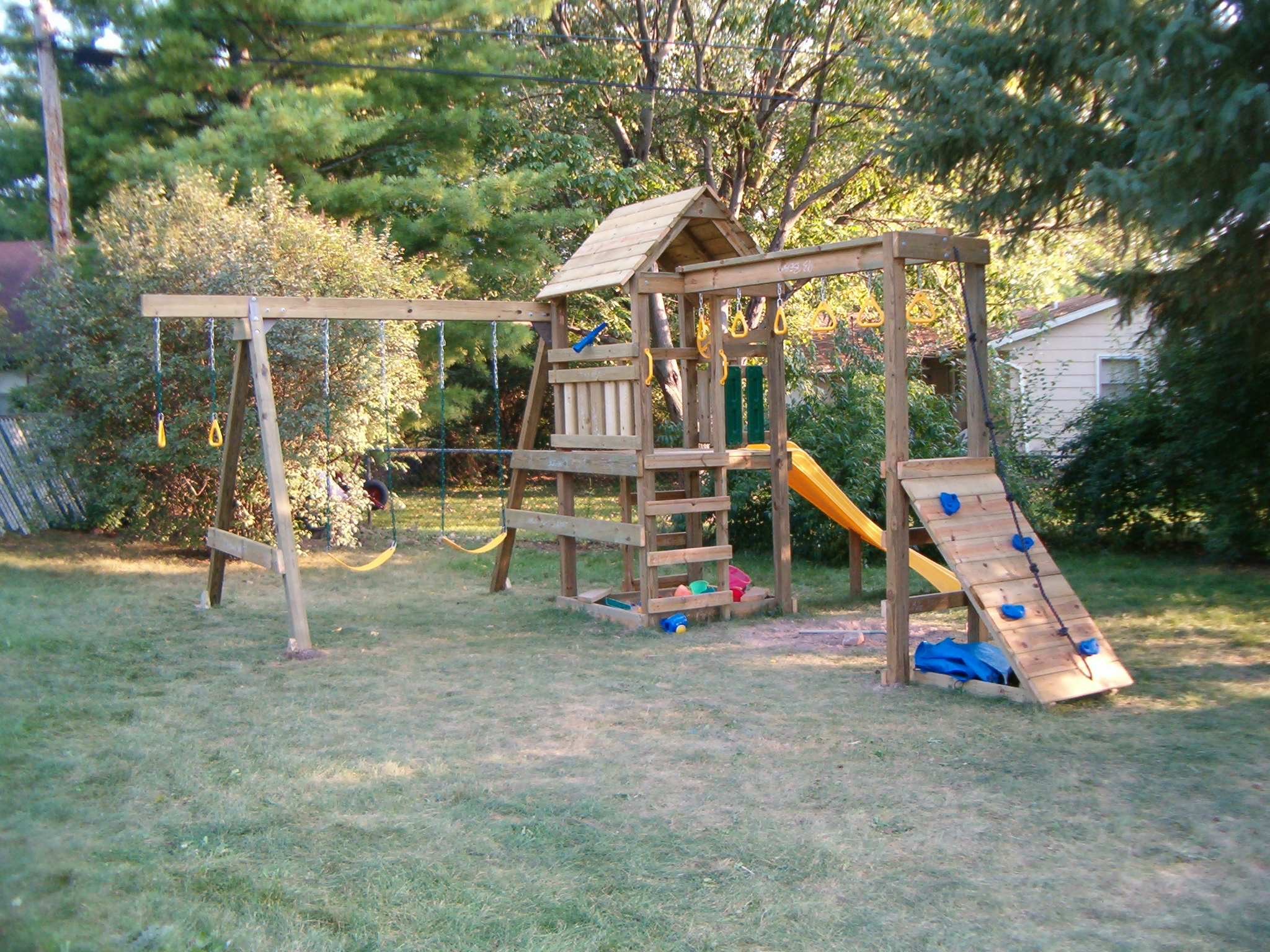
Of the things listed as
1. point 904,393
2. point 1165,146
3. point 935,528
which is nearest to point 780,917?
point 935,528

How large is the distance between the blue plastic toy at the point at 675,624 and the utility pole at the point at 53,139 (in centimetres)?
1002

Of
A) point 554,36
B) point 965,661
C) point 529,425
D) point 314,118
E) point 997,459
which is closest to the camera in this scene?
point 965,661

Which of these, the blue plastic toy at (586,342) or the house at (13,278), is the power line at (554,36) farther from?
the blue plastic toy at (586,342)

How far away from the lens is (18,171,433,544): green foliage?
1169cm

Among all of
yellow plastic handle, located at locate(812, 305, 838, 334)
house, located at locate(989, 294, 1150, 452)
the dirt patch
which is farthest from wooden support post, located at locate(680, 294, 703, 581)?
house, located at locate(989, 294, 1150, 452)

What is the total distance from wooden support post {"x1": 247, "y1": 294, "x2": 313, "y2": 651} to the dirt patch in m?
3.35

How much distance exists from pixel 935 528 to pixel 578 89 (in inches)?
513

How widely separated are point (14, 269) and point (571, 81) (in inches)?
484

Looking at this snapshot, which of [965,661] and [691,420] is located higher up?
[691,420]

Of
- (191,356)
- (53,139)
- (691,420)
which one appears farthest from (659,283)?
(53,139)

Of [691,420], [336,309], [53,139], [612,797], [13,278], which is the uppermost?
[53,139]

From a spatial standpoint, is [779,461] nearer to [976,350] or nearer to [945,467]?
[945,467]

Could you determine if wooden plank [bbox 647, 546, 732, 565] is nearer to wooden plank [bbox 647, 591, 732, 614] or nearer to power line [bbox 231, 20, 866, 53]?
wooden plank [bbox 647, 591, 732, 614]

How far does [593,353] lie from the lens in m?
9.07
